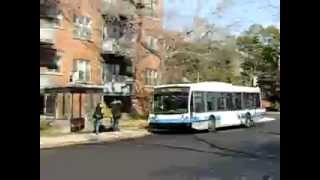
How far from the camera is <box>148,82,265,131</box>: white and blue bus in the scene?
39.2ft

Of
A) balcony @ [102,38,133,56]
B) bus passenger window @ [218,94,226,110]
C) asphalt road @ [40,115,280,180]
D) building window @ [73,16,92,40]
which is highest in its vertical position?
building window @ [73,16,92,40]

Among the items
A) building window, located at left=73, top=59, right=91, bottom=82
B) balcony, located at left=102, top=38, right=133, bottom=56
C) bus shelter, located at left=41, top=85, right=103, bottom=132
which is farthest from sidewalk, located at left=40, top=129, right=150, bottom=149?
balcony, located at left=102, top=38, right=133, bottom=56

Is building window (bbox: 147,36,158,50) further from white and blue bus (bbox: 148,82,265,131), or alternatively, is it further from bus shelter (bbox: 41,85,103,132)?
white and blue bus (bbox: 148,82,265,131)

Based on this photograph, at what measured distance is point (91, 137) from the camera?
39.4ft

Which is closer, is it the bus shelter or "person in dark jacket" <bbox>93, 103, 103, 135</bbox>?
"person in dark jacket" <bbox>93, 103, 103, 135</bbox>

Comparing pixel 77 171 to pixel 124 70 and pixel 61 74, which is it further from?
pixel 124 70

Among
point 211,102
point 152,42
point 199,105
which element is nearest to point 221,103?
point 211,102

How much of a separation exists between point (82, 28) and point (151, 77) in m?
2.45

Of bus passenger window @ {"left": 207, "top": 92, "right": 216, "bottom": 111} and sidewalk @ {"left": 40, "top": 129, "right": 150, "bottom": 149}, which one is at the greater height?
bus passenger window @ {"left": 207, "top": 92, "right": 216, "bottom": 111}

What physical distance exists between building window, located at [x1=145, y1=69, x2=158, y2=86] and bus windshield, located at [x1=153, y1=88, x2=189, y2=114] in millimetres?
3544

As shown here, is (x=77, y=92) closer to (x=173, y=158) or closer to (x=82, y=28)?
(x=82, y=28)

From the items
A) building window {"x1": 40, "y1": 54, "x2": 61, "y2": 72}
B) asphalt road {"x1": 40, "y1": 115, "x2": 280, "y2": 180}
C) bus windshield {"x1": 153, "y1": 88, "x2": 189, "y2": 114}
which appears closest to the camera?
asphalt road {"x1": 40, "y1": 115, "x2": 280, "y2": 180}

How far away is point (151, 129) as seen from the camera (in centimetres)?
1305
